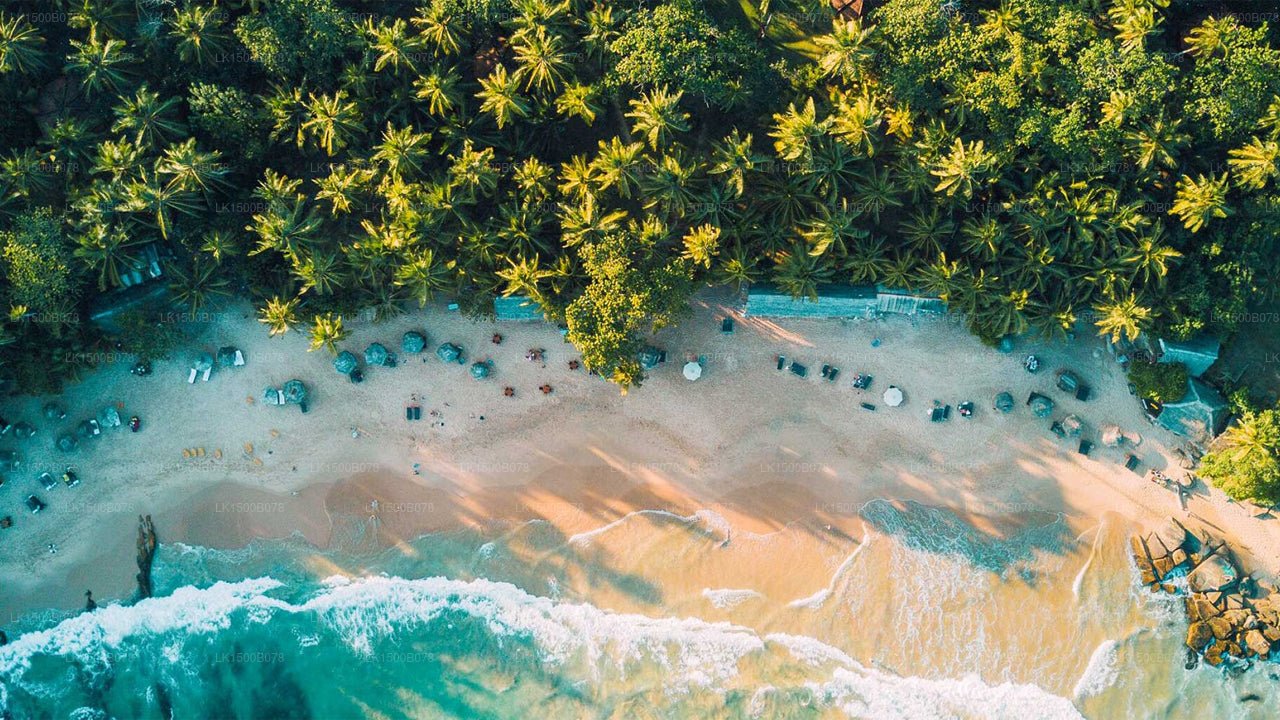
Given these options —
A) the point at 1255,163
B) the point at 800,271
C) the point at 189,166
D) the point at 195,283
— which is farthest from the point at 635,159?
the point at 1255,163

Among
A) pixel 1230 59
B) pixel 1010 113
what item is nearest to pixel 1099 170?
pixel 1010 113

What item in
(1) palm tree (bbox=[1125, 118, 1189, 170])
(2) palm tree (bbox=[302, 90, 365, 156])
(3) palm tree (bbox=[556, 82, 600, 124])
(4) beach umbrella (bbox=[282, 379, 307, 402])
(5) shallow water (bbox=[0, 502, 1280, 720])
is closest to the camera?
(1) palm tree (bbox=[1125, 118, 1189, 170])

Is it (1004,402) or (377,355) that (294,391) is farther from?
(1004,402)

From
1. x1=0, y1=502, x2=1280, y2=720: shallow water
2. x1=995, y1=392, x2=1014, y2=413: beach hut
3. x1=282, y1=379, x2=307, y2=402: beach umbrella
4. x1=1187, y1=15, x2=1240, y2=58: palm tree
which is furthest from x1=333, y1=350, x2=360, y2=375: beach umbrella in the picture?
x1=1187, y1=15, x2=1240, y2=58: palm tree

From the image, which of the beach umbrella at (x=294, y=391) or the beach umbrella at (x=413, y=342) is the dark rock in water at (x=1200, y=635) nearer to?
the beach umbrella at (x=413, y=342)

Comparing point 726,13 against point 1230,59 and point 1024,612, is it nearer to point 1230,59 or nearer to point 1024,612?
point 1230,59

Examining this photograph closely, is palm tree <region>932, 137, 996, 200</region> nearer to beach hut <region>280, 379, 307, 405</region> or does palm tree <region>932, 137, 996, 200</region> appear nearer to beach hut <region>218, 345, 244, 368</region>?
beach hut <region>280, 379, 307, 405</region>
